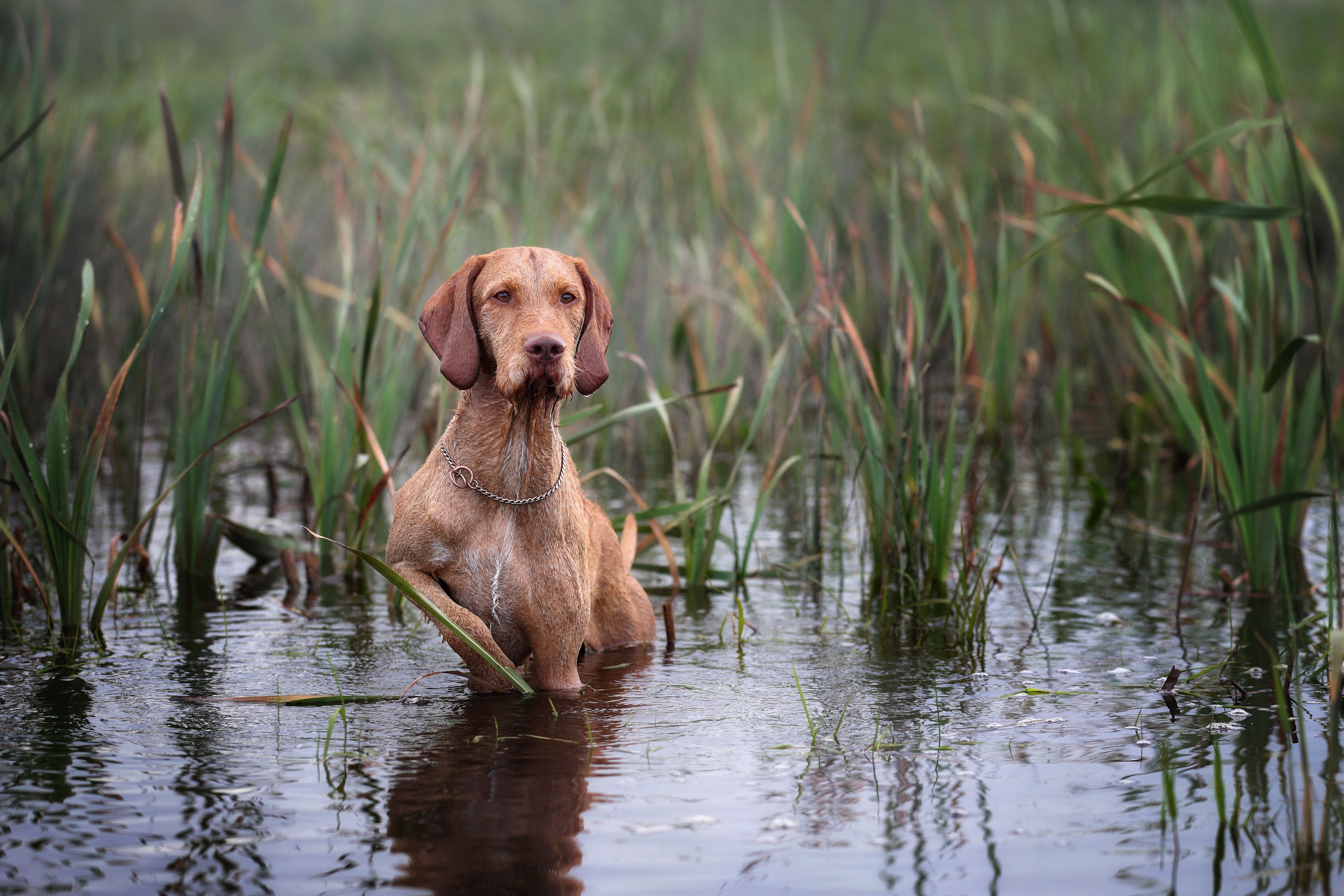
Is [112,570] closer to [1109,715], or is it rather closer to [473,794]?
[473,794]

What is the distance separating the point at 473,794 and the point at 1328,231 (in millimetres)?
10664

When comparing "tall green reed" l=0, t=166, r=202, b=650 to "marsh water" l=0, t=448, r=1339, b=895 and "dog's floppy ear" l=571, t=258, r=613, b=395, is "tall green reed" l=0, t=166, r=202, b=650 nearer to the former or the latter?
"marsh water" l=0, t=448, r=1339, b=895

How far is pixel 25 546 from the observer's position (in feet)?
19.6

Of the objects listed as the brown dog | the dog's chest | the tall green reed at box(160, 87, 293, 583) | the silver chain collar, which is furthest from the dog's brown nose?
the tall green reed at box(160, 87, 293, 583)

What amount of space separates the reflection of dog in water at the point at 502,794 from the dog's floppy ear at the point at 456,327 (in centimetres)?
98

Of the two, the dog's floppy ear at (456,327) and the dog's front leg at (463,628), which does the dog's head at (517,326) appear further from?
the dog's front leg at (463,628)

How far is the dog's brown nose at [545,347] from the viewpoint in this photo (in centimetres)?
366

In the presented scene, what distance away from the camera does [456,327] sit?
154 inches

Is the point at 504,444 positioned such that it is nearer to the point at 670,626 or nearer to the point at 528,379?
the point at 528,379

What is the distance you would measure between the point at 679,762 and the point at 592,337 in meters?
1.27

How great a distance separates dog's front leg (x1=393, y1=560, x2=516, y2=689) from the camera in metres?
3.96

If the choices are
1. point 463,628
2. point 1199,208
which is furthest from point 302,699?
point 1199,208

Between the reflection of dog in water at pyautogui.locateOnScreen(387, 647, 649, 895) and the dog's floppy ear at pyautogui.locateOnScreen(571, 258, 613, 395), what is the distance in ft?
3.14

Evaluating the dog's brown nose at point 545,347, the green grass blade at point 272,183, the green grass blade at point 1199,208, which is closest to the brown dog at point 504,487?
the dog's brown nose at point 545,347
